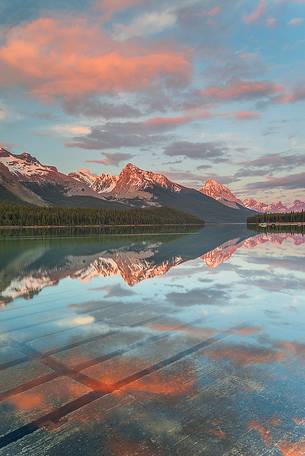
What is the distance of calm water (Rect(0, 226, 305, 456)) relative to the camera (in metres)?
9.41

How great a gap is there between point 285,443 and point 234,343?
8.02 meters

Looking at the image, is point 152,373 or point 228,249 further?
point 228,249

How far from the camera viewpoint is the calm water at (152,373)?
9.41 metres

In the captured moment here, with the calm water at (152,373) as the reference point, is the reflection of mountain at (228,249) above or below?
below

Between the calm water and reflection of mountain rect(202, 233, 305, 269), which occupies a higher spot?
the calm water

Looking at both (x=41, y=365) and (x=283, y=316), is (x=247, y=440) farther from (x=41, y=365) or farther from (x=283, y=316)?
(x=283, y=316)

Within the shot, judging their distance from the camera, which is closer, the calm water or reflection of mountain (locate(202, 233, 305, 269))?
the calm water

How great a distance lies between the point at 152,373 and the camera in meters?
13.5

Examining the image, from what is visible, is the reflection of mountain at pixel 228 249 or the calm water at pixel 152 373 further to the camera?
the reflection of mountain at pixel 228 249

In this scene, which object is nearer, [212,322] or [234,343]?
[234,343]

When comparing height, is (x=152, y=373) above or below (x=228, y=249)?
above

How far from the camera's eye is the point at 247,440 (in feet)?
30.7

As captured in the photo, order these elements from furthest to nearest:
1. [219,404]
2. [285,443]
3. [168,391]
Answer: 1. [168,391]
2. [219,404]
3. [285,443]

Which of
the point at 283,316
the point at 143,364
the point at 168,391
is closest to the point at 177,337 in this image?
the point at 143,364
